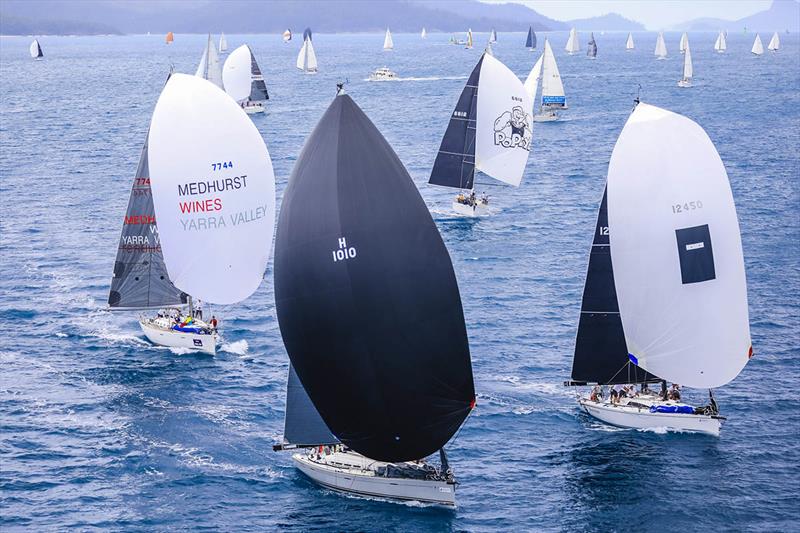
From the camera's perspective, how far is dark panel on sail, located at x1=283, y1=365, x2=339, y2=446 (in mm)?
44406

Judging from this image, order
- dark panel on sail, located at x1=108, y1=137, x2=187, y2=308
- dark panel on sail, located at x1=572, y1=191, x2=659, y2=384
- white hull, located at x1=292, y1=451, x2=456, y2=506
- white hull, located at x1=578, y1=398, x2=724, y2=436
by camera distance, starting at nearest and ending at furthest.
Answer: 1. white hull, located at x1=292, y1=451, x2=456, y2=506
2. white hull, located at x1=578, y1=398, x2=724, y2=436
3. dark panel on sail, located at x1=572, y1=191, x2=659, y2=384
4. dark panel on sail, located at x1=108, y1=137, x2=187, y2=308

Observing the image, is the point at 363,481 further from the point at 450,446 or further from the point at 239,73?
the point at 239,73

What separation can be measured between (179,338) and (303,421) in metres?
→ 16.3

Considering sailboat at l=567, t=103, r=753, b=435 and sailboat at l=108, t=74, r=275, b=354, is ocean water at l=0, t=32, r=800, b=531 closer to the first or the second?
sailboat at l=567, t=103, r=753, b=435

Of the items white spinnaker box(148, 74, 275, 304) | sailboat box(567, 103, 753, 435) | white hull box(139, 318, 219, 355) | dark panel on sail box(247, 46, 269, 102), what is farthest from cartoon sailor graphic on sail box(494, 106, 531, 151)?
dark panel on sail box(247, 46, 269, 102)

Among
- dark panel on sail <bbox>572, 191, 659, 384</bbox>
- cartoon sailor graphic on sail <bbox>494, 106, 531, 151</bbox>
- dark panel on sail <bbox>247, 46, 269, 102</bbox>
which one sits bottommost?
dark panel on sail <bbox>572, 191, 659, 384</bbox>

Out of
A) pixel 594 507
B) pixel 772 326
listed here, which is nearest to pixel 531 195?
pixel 772 326

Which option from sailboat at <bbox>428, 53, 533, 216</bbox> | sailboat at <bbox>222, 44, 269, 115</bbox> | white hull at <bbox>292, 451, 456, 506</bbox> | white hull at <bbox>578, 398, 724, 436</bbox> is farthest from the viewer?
sailboat at <bbox>222, 44, 269, 115</bbox>

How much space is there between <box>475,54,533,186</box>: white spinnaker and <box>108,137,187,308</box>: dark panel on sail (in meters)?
34.9

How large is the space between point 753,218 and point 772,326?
26606 millimetres

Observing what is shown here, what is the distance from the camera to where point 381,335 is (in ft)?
124

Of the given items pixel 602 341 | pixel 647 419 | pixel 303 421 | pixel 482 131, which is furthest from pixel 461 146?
pixel 303 421

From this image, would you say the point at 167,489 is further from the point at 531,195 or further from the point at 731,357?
the point at 531,195

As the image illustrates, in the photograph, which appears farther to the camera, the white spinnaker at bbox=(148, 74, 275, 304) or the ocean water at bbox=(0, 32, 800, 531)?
the white spinnaker at bbox=(148, 74, 275, 304)
